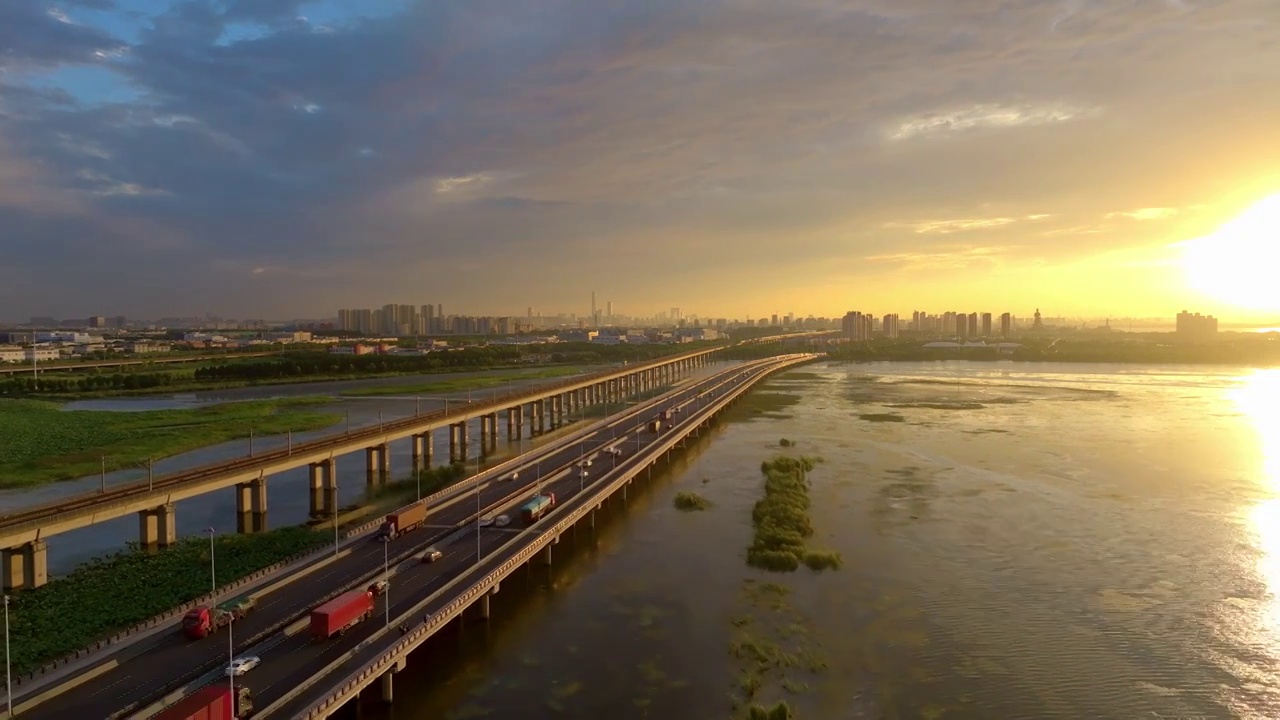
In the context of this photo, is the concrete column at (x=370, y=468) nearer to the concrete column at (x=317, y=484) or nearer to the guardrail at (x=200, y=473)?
the guardrail at (x=200, y=473)

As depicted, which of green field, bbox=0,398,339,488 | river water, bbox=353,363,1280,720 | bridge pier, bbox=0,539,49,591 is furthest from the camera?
green field, bbox=0,398,339,488

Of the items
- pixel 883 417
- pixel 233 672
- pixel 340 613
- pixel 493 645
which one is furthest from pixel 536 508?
pixel 883 417

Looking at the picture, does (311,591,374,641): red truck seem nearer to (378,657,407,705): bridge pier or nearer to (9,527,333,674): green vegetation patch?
(378,657,407,705): bridge pier

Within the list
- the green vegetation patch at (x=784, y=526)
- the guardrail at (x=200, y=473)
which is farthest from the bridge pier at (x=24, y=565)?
the green vegetation patch at (x=784, y=526)

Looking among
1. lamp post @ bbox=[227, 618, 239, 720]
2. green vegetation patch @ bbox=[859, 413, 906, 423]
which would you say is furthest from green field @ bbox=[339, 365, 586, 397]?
lamp post @ bbox=[227, 618, 239, 720]

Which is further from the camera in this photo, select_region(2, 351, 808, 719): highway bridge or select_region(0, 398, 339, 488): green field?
select_region(0, 398, 339, 488): green field

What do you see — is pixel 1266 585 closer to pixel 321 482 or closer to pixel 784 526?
pixel 784 526
